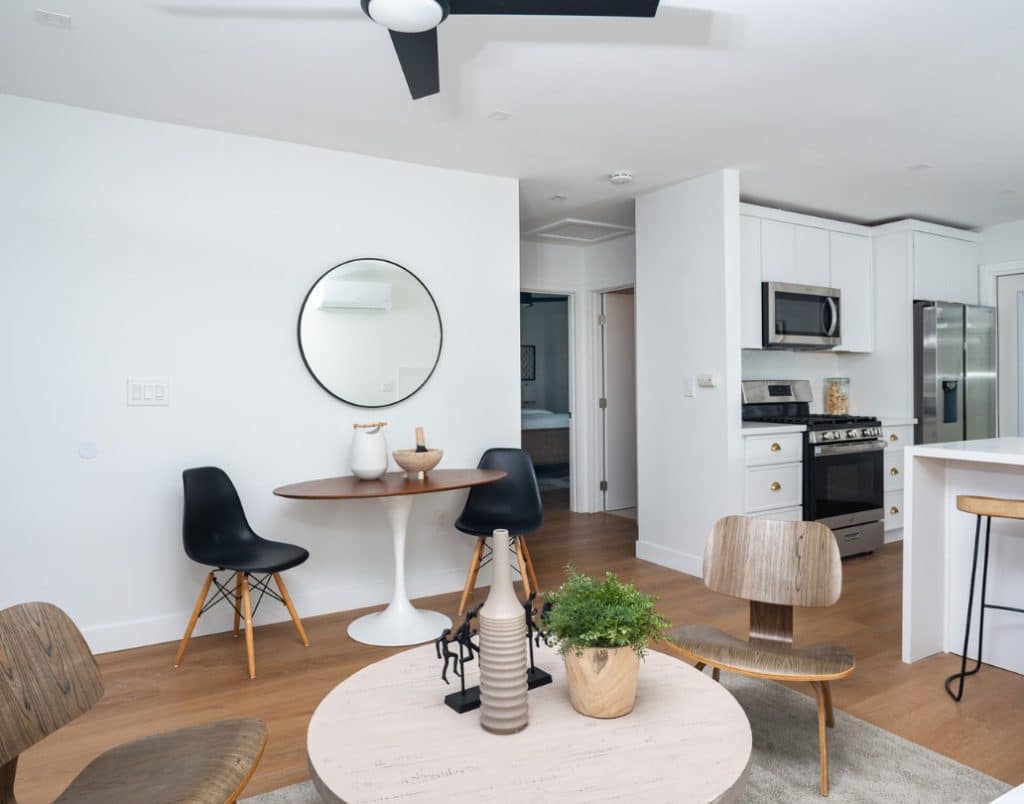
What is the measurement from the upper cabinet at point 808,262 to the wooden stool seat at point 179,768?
391 centimetres

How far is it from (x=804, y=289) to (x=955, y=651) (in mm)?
2641

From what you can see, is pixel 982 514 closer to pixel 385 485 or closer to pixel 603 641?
pixel 603 641

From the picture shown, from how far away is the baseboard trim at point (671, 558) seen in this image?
446 centimetres

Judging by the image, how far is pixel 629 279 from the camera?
602 centimetres

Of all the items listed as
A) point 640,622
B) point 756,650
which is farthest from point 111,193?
point 756,650

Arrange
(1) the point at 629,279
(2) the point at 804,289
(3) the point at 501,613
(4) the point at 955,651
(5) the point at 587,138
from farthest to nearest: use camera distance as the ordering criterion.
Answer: (1) the point at 629,279
(2) the point at 804,289
(5) the point at 587,138
(4) the point at 955,651
(3) the point at 501,613

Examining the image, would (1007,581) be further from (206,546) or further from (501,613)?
(206,546)

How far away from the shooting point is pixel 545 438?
812 centimetres

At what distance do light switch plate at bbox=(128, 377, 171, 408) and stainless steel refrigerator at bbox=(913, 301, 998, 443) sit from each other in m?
5.02

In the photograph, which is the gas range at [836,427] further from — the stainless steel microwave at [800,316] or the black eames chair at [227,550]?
the black eames chair at [227,550]

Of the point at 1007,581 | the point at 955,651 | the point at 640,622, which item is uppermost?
the point at 640,622

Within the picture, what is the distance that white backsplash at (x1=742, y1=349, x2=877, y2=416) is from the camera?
214 inches

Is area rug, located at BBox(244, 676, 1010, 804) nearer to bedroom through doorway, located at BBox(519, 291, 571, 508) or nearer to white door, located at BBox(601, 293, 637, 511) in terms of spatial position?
white door, located at BBox(601, 293, 637, 511)

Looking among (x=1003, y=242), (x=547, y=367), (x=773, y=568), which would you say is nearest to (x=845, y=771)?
(x=773, y=568)
